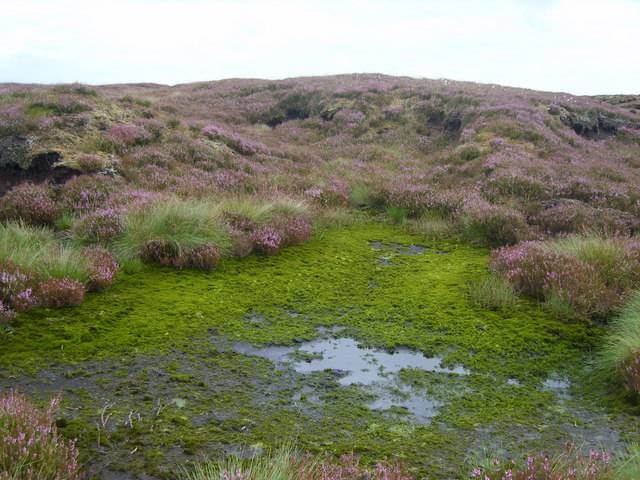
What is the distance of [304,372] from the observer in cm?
516

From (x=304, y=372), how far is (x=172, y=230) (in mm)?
4175

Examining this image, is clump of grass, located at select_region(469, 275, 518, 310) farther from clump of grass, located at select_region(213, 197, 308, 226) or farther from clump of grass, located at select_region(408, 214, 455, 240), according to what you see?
clump of grass, located at select_region(213, 197, 308, 226)

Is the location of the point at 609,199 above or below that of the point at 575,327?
above

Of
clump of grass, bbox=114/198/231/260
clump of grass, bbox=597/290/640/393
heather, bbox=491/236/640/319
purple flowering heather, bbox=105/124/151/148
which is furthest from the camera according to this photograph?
purple flowering heather, bbox=105/124/151/148

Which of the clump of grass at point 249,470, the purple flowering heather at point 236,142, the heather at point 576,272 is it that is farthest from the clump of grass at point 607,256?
the purple flowering heather at point 236,142

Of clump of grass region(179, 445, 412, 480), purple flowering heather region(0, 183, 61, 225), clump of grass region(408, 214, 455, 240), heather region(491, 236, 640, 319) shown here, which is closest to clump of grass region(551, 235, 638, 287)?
heather region(491, 236, 640, 319)

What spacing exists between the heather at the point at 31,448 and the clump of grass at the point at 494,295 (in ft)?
17.9

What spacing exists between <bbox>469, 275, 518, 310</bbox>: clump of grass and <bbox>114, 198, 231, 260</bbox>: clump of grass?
413cm

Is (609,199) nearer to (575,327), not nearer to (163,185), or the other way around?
(575,327)

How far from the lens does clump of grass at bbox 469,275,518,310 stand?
7.01 metres

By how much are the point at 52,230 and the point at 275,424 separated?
7317mm

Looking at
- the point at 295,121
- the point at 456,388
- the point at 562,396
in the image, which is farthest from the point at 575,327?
the point at 295,121

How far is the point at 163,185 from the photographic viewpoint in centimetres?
1220

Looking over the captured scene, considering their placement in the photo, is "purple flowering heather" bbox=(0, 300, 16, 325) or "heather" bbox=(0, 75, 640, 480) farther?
"purple flowering heather" bbox=(0, 300, 16, 325)
